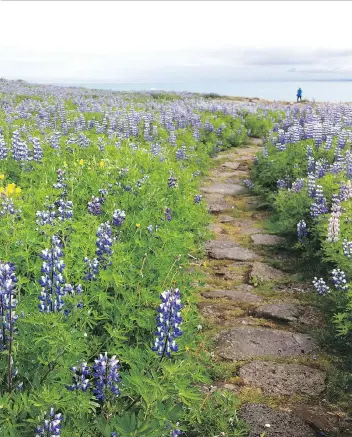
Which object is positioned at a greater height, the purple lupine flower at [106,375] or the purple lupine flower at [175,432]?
the purple lupine flower at [106,375]

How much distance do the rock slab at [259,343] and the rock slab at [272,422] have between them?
0.78 meters

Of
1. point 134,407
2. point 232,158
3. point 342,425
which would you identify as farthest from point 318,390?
point 232,158

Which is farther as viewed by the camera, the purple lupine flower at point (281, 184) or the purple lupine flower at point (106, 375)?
the purple lupine flower at point (281, 184)

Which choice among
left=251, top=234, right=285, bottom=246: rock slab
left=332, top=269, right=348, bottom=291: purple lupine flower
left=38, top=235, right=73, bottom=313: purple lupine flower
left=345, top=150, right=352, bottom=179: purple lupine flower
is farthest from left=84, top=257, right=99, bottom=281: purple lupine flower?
left=345, top=150, right=352, bottom=179: purple lupine flower

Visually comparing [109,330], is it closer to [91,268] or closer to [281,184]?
[91,268]

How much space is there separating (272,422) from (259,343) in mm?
1229

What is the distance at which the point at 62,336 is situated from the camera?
286 centimetres

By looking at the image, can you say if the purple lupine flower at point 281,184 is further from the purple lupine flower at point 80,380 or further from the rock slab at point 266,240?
the purple lupine flower at point 80,380

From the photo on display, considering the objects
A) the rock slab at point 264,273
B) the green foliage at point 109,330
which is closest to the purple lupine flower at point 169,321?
the green foliage at point 109,330

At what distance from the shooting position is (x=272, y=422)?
147 inches

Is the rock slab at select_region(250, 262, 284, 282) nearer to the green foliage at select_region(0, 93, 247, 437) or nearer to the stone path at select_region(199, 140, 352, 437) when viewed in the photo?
the stone path at select_region(199, 140, 352, 437)

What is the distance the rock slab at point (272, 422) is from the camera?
3627mm

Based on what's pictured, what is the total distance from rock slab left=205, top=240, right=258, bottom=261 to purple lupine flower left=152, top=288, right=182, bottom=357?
14.3ft

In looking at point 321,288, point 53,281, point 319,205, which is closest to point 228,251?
point 319,205
